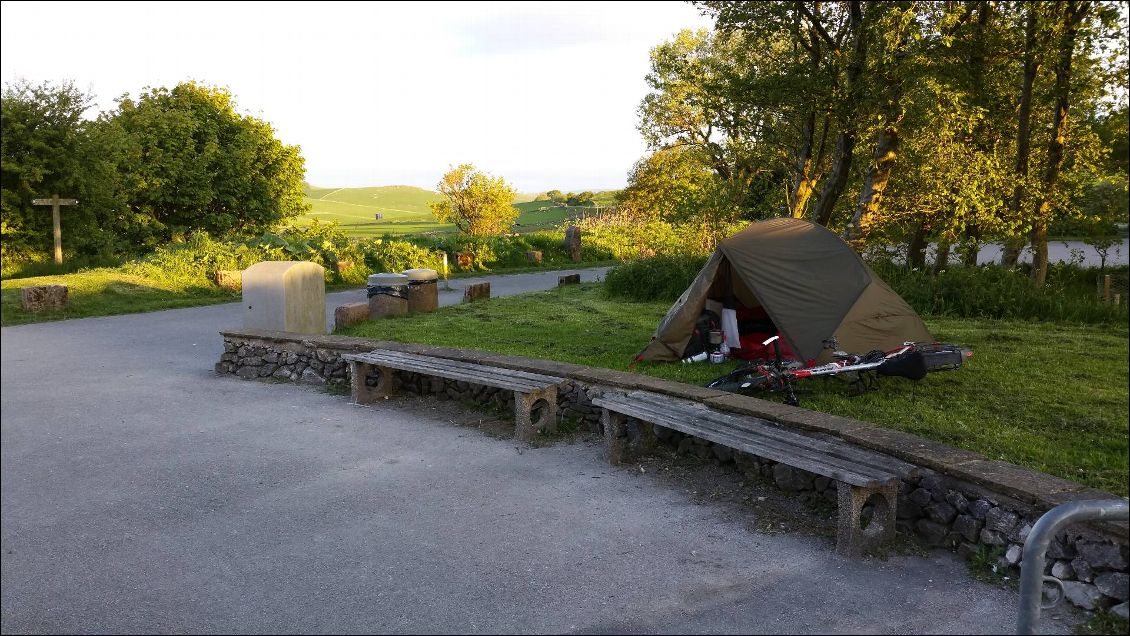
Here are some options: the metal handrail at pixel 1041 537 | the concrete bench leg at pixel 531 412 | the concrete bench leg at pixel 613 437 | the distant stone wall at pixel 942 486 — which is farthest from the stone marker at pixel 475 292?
the metal handrail at pixel 1041 537

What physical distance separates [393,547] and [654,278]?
12.0 metres

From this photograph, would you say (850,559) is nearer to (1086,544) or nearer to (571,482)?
(1086,544)

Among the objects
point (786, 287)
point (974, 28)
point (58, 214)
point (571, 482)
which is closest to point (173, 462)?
point (571, 482)

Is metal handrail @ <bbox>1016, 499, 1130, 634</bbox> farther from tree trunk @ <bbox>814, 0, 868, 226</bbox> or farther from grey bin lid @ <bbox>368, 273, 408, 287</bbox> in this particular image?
grey bin lid @ <bbox>368, 273, 408, 287</bbox>

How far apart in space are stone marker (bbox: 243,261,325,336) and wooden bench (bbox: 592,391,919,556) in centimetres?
557

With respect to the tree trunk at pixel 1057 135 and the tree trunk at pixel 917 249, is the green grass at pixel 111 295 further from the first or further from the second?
the tree trunk at pixel 1057 135

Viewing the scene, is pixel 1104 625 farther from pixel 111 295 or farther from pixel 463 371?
pixel 111 295

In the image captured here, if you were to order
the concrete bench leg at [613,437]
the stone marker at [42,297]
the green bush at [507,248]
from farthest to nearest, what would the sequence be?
1. the green bush at [507,248]
2. the stone marker at [42,297]
3. the concrete bench leg at [613,437]

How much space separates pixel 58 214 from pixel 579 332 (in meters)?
16.2

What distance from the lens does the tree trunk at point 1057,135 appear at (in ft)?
43.0

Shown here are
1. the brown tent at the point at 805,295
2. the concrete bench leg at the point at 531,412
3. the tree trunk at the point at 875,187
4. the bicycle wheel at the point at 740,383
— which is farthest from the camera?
the tree trunk at the point at 875,187

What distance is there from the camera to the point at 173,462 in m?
6.30

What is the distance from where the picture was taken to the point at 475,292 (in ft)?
54.8

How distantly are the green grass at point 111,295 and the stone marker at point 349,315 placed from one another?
519cm
